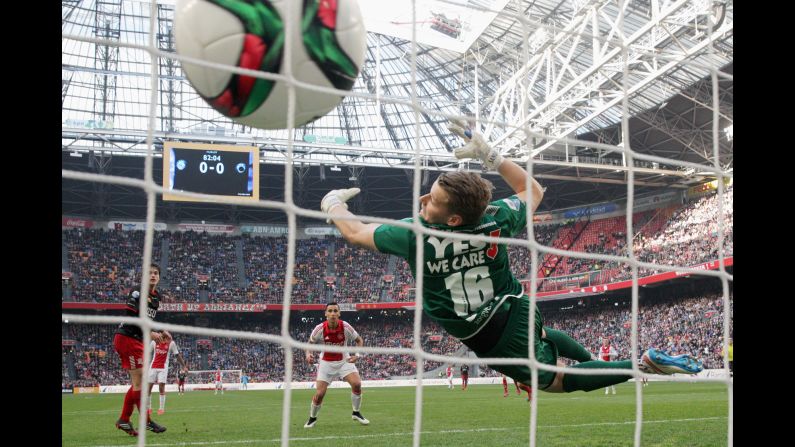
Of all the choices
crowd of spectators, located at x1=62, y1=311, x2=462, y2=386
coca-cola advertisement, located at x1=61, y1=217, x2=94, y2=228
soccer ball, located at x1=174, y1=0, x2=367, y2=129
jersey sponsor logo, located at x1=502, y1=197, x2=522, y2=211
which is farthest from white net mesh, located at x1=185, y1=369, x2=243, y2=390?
Answer: soccer ball, located at x1=174, y1=0, x2=367, y2=129

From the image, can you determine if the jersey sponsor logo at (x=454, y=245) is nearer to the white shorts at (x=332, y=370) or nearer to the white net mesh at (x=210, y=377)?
the white shorts at (x=332, y=370)

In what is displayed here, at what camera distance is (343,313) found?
110ft

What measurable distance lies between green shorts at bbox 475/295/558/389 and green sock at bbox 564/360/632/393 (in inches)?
4.6

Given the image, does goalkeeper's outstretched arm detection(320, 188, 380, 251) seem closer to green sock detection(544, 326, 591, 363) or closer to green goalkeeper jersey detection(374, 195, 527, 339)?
green goalkeeper jersey detection(374, 195, 527, 339)

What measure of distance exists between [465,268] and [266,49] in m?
1.52

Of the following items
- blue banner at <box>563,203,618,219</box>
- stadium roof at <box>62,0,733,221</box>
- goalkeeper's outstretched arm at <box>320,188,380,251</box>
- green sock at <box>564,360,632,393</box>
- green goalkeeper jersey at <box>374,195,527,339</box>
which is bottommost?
green sock at <box>564,360,632,393</box>

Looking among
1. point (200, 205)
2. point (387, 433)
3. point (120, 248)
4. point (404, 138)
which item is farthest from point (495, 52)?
point (120, 248)

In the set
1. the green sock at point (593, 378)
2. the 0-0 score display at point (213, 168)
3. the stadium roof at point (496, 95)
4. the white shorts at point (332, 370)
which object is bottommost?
the white shorts at point (332, 370)

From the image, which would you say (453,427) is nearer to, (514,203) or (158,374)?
(158,374)

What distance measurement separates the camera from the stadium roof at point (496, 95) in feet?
55.5

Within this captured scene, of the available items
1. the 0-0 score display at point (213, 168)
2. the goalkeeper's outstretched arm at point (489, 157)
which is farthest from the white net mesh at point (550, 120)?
the 0-0 score display at point (213, 168)

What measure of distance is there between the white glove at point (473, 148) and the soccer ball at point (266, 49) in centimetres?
68

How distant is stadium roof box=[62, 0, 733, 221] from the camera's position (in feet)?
55.5
